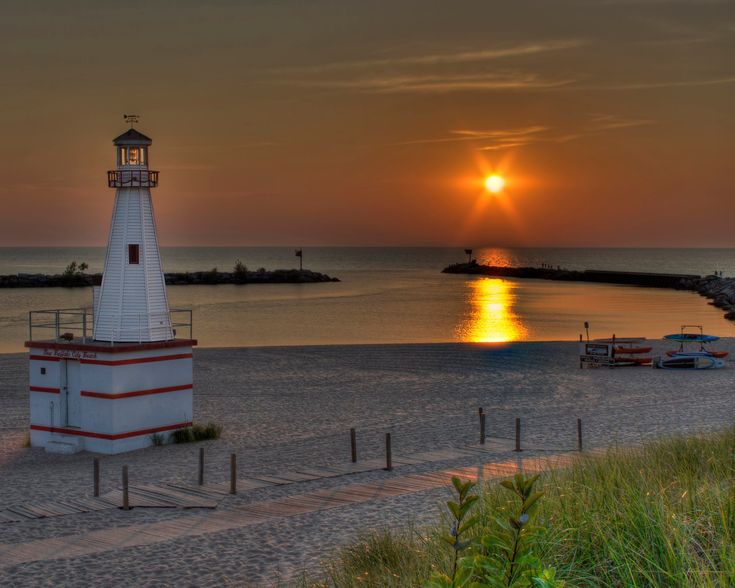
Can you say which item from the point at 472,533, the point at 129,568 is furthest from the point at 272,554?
the point at 472,533

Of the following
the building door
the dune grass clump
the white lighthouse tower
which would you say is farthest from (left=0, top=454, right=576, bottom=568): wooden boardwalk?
the white lighthouse tower

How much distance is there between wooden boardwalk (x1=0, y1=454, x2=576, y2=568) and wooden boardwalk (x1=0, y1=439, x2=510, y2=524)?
87 cm

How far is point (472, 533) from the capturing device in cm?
830

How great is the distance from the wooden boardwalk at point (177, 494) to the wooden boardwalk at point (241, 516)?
2.87 feet

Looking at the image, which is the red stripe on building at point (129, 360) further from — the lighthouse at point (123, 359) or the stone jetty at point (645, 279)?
the stone jetty at point (645, 279)

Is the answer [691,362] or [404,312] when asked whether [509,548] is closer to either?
[691,362]

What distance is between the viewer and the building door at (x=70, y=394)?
21484 mm

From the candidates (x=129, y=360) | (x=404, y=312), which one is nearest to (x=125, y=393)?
(x=129, y=360)

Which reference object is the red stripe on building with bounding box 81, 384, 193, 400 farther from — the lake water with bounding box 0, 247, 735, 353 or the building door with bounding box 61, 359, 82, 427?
the lake water with bounding box 0, 247, 735, 353

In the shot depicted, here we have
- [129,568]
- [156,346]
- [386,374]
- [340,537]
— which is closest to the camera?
[129,568]

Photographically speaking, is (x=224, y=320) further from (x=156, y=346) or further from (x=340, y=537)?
(x=340, y=537)

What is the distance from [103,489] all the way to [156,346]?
5.12 m

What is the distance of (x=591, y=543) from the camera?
7.20 m

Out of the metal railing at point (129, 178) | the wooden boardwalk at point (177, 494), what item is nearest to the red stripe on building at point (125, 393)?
A: the wooden boardwalk at point (177, 494)
